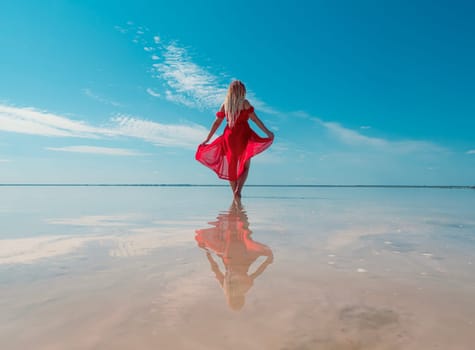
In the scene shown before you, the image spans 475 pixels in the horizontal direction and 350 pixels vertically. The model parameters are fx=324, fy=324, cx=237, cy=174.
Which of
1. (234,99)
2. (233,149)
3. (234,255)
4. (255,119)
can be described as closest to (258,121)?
(255,119)

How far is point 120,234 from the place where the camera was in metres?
2.63

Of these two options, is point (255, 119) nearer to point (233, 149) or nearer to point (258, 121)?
point (258, 121)

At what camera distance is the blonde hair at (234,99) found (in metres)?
6.29

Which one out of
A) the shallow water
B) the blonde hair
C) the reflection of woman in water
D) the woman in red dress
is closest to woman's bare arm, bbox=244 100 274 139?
the woman in red dress

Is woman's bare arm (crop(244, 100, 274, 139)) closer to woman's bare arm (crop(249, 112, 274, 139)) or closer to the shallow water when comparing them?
woman's bare arm (crop(249, 112, 274, 139))

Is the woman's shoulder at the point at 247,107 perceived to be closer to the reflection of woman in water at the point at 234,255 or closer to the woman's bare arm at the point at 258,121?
the woman's bare arm at the point at 258,121

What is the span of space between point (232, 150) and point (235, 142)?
0.18 m

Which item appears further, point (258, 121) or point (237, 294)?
point (258, 121)

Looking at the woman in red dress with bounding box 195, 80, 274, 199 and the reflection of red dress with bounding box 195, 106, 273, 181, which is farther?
the reflection of red dress with bounding box 195, 106, 273, 181

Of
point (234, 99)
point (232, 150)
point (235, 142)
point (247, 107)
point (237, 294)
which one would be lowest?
point (237, 294)

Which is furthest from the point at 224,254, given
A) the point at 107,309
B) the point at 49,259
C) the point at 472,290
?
the point at 472,290

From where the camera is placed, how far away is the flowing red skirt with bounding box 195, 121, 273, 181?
6664 mm

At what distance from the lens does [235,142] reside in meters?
6.74

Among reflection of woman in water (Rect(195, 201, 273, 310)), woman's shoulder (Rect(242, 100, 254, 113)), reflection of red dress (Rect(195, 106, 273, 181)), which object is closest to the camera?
reflection of woman in water (Rect(195, 201, 273, 310))
